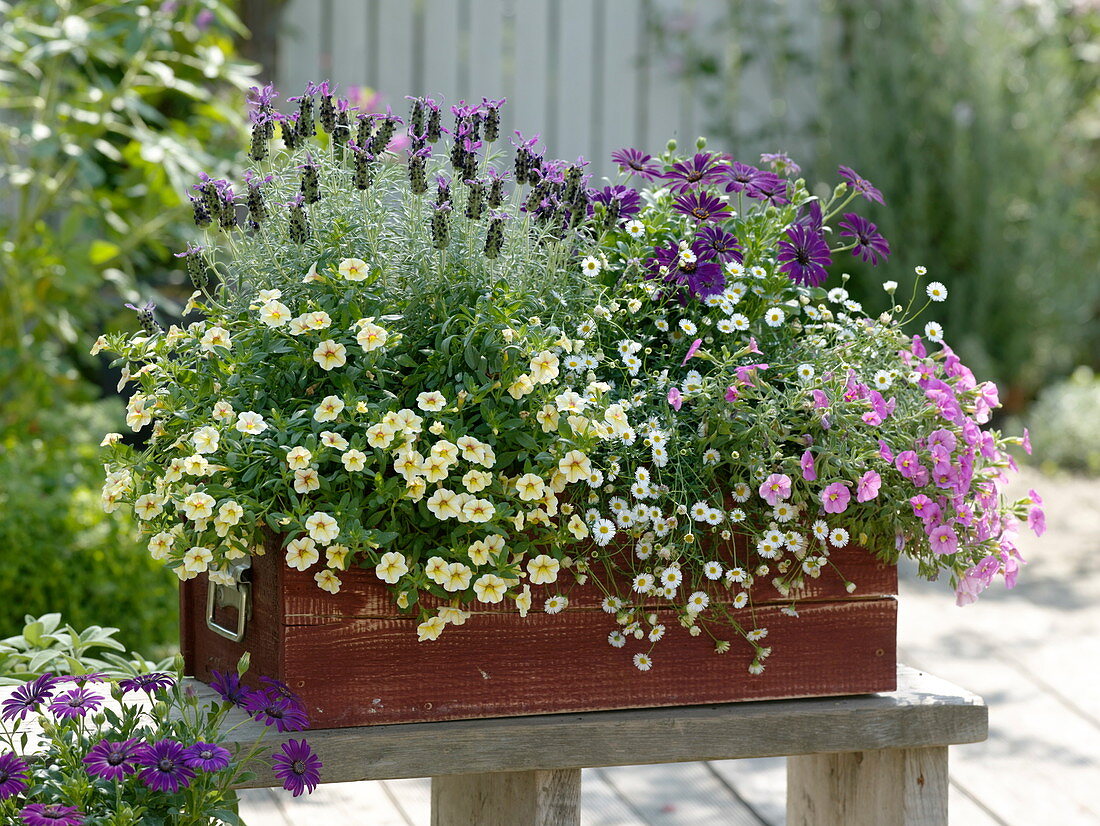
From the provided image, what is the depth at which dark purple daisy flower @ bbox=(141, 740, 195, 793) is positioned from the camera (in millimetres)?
1099

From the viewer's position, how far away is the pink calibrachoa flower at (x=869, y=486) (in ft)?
4.29

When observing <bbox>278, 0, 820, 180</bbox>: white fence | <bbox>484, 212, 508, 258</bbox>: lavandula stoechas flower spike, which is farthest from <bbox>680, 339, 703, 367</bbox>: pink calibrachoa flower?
<bbox>278, 0, 820, 180</bbox>: white fence

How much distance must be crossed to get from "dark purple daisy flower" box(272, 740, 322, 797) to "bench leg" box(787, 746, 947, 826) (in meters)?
0.65

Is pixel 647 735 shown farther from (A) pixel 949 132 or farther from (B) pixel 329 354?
(A) pixel 949 132

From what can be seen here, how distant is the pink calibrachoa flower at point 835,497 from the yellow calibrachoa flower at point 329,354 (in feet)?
Result: 1.62

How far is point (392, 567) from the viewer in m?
1.21

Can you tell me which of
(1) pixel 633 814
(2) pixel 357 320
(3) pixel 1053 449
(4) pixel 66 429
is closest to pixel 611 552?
(2) pixel 357 320

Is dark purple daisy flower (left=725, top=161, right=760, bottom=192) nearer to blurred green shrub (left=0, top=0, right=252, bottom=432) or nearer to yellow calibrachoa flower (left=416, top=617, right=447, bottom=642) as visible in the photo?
yellow calibrachoa flower (left=416, top=617, right=447, bottom=642)

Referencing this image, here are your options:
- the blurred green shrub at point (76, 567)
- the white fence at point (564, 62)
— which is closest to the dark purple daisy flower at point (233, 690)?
the blurred green shrub at point (76, 567)

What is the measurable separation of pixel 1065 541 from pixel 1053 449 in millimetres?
877

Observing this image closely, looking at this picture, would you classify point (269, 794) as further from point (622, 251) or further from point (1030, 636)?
point (1030, 636)

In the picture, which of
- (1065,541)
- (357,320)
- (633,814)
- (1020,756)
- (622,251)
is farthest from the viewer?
(1065,541)

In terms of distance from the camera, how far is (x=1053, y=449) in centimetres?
510

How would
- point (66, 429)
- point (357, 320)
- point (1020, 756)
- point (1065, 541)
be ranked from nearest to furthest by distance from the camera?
point (357, 320), point (1020, 756), point (66, 429), point (1065, 541)
